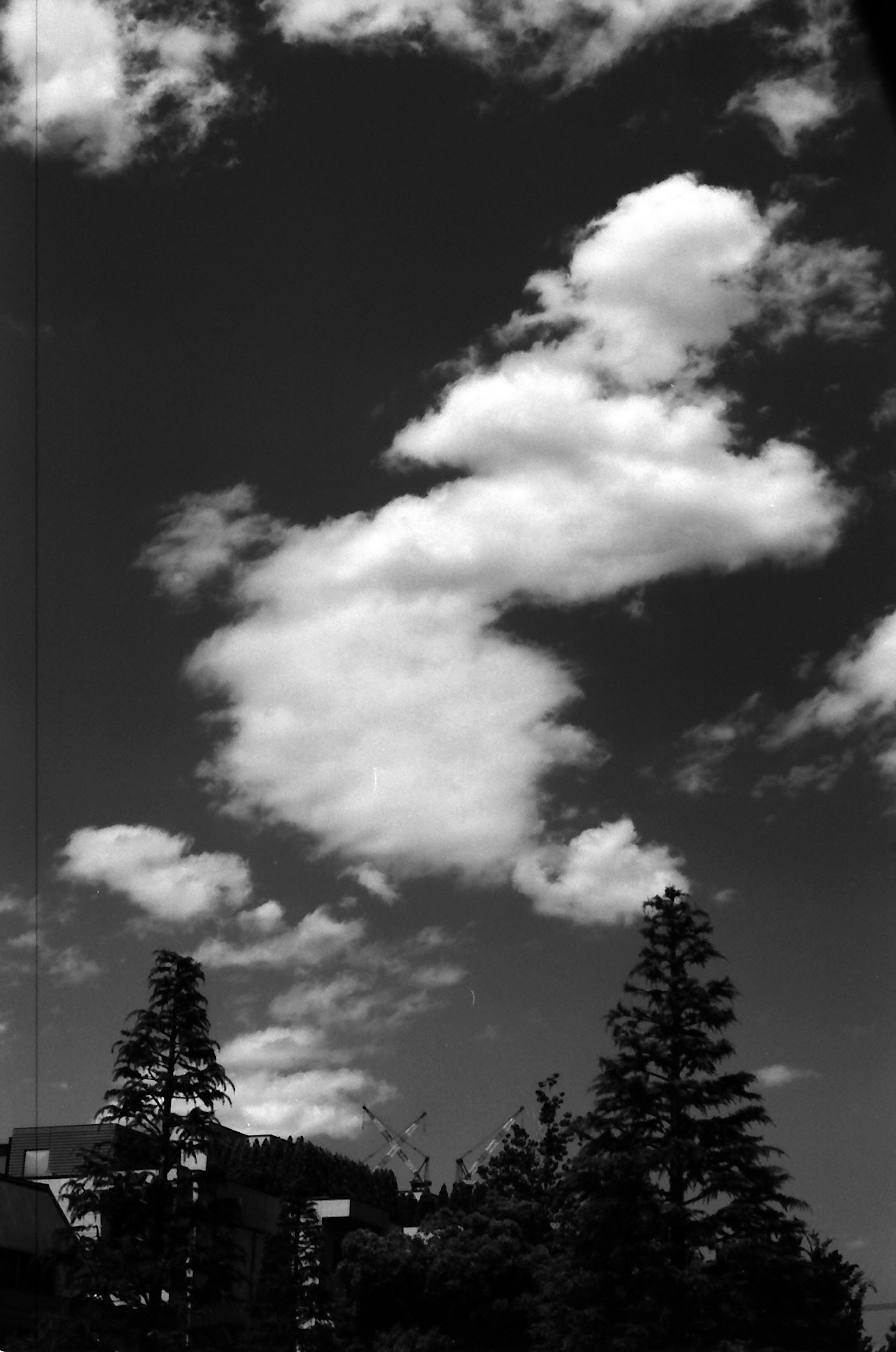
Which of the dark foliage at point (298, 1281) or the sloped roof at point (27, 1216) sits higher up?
the sloped roof at point (27, 1216)

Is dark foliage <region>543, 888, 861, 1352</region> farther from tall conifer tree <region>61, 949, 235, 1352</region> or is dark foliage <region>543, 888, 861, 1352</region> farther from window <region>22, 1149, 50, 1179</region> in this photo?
window <region>22, 1149, 50, 1179</region>

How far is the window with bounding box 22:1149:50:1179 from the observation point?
111 ft

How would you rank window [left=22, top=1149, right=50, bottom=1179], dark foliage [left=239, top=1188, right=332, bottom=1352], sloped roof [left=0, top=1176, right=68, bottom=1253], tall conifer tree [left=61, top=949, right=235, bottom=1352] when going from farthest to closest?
window [left=22, top=1149, right=50, bottom=1179] → dark foliage [left=239, top=1188, right=332, bottom=1352] → sloped roof [left=0, top=1176, right=68, bottom=1253] → tall conifer tree [left=61, top=949, right=235, bottom=1352]

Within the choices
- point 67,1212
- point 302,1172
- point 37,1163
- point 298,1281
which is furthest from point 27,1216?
point 37,1163

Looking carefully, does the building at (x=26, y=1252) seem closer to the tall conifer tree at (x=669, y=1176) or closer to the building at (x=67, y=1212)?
the building at (x=67, y=1212)

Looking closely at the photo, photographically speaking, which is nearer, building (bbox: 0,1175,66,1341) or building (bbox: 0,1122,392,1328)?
building (bbox: 0,1175,66,1341)

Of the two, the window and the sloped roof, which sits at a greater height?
the window

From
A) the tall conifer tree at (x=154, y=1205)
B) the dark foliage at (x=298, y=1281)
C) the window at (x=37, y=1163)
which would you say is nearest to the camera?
the tall conifer tree at (x=154, y=1205)

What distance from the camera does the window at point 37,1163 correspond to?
111 ft

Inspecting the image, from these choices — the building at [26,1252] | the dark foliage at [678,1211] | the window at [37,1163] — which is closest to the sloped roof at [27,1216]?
the building at [26,1252]

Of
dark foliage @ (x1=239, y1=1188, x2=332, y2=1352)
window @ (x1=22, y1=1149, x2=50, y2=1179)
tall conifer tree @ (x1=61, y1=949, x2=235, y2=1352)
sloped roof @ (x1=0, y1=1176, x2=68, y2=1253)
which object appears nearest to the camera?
tall conifer tree @ (x1=61, y1=949, x2=235, y2=1352)

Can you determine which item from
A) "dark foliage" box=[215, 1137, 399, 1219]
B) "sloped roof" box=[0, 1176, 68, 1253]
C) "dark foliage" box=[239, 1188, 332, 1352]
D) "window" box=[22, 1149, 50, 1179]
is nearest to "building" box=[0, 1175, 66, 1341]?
"sloped roof" box=[0, 1176, 68, 1253]

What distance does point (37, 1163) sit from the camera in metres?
33.8

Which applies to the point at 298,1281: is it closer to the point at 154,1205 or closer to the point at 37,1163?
the point at 154,1205
